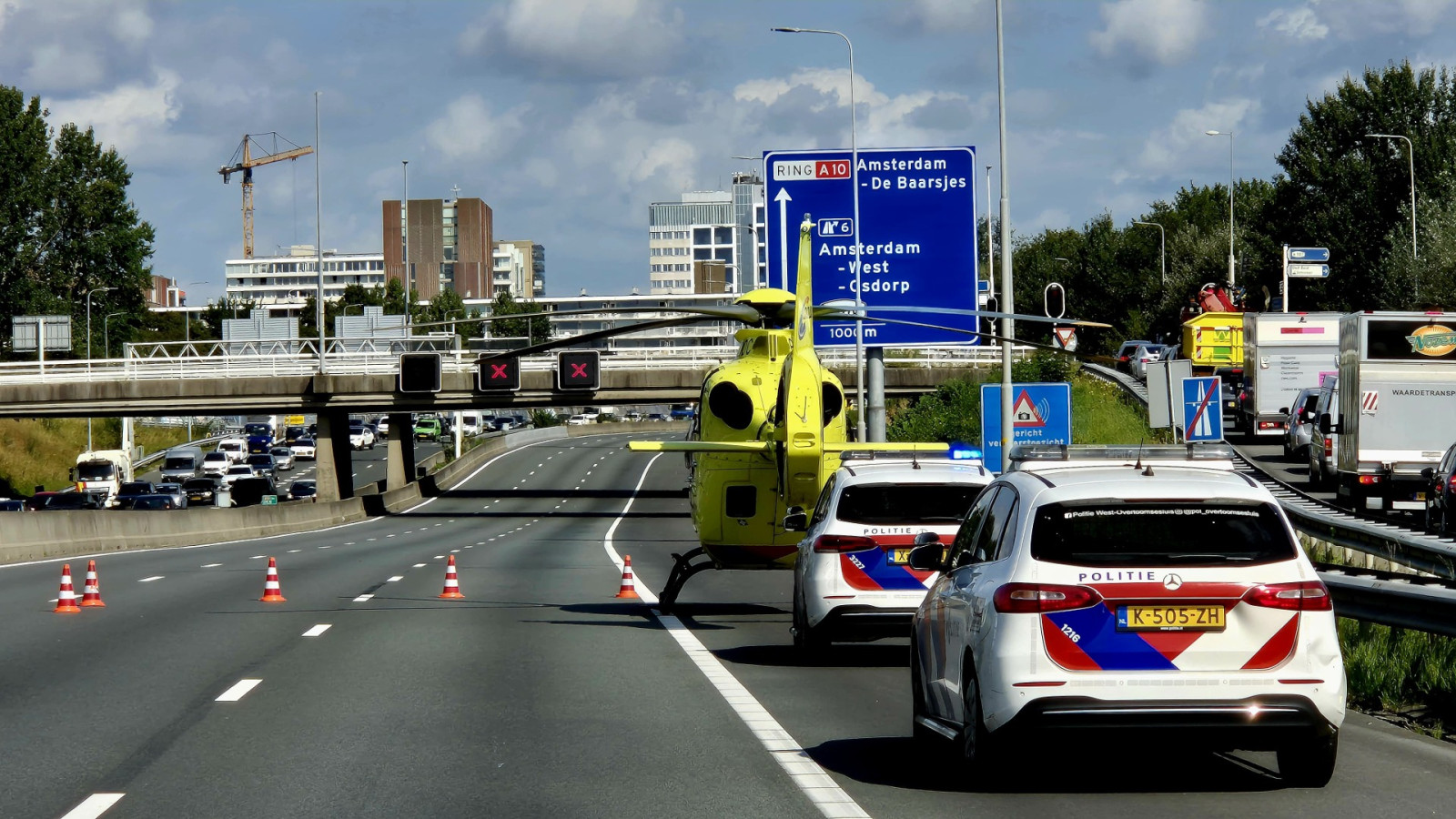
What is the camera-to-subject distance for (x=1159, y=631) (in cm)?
825

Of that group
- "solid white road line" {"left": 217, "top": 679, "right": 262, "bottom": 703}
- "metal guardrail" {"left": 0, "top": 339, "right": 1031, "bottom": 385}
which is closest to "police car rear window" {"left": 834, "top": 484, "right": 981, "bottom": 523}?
"solid white road line" {"left": 217, "top": 679, "right": 262, "bottom": 703}

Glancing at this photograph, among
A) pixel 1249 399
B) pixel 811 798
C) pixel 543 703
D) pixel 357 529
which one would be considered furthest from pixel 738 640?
pixel 357 529

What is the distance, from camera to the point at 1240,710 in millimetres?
8195

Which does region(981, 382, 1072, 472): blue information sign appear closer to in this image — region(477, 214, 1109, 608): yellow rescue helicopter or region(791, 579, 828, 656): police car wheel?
region(477, 214, 1109, 608): yellow rescue helicopter

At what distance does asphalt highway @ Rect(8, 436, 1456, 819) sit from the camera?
27.8 feet

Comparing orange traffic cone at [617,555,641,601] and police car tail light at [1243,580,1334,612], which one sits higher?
police car tail light at [1243,580,1334,612]

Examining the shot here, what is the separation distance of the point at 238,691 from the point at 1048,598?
6832 millimetres

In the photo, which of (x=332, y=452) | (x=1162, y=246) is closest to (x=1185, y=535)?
(x=332, y=452)

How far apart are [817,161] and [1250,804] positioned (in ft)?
72.1

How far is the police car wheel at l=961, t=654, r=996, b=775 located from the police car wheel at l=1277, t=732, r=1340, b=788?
143 cm

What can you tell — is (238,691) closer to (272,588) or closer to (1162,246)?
(272,588)

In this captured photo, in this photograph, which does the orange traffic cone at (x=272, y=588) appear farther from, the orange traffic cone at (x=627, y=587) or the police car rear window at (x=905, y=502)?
the police car rear window at (x=905, y=502)

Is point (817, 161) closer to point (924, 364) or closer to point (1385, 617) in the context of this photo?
point (1385, 617)

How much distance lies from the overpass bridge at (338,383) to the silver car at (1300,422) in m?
15.4
